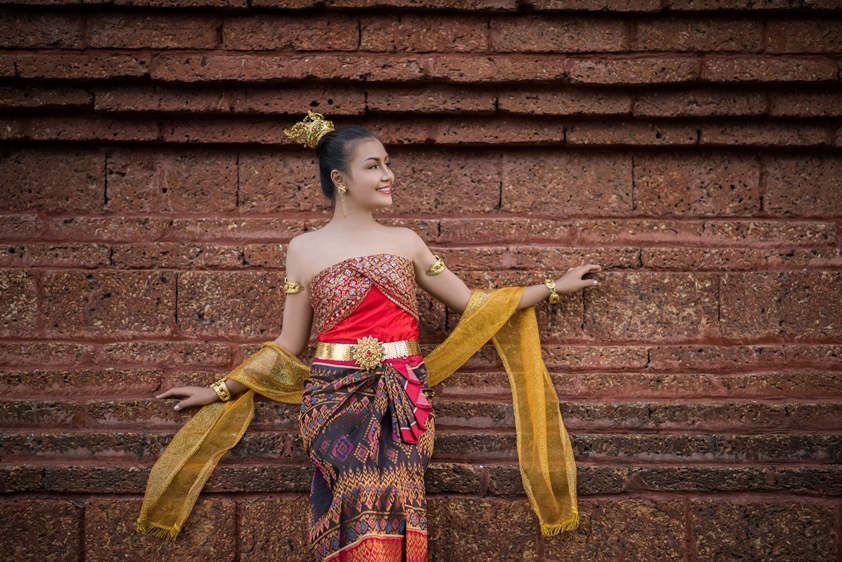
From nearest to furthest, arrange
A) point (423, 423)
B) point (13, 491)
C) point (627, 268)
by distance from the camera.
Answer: point (423, 423) → point (13, 491) → point (627, 268)

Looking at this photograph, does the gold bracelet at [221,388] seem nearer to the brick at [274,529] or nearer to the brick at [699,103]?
the brick at [274,529]

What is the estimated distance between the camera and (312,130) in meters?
2.85

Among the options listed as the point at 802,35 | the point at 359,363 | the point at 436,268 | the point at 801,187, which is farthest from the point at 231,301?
the point at 802,35

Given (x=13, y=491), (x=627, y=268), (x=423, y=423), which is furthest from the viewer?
(x=627, y=268)

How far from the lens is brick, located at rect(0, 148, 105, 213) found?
330 cm

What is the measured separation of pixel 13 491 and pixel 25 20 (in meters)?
2.15

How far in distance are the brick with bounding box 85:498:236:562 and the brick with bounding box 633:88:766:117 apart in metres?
2.58

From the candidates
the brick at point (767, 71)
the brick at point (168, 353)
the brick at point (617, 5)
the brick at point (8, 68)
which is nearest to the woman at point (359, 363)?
the brick at point (168, 353)

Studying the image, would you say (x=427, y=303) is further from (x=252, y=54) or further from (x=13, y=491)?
(x=13, y=491)

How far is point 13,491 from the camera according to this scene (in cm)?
294

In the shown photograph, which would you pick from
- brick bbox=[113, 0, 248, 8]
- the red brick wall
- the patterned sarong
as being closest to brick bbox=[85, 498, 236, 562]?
the red brick wall

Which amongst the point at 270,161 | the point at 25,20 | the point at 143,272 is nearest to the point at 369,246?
the point at 270,161

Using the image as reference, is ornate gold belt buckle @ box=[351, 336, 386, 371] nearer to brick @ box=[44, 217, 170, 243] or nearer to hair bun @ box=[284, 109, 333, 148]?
hair bun @ box=[284, 109, 333, 148]

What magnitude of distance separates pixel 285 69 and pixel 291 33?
0.21 m
